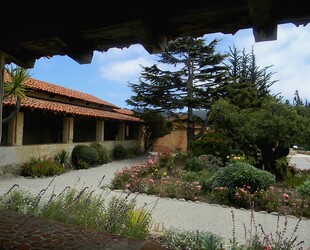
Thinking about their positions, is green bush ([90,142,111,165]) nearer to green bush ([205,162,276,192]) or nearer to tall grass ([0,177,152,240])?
green bush ([205,162,276,192])

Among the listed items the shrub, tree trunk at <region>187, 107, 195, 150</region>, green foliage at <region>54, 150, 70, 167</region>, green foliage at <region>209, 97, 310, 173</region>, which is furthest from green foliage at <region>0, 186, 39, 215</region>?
tree trunk at <region>187, 107, 195, 150</region>

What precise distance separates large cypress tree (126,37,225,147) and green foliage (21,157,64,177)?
1101cm

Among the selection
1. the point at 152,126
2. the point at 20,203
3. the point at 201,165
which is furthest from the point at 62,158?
the point at 152,126

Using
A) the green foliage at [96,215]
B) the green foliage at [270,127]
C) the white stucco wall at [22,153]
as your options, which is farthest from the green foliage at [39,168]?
the green foliage at [270,127]

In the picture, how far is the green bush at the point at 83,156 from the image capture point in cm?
1473

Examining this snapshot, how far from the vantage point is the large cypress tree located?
21.8m

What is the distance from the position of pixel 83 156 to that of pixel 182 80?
36.3ft

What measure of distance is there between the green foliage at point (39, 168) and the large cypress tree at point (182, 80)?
1101 centimetres

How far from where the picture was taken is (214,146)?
50.9 ft

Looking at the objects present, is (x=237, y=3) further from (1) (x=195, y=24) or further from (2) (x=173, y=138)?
(2) (x=173, y=138)

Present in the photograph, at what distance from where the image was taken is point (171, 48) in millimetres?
22469

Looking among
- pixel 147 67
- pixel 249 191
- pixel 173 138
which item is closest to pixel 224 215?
pixel 249 191

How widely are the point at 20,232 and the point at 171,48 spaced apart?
20.7 m

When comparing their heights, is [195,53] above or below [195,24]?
above
